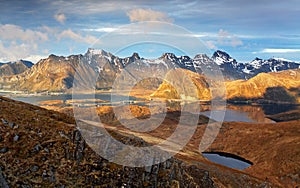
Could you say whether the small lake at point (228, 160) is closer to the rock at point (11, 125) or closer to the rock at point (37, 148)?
the rock at point (11, 125)

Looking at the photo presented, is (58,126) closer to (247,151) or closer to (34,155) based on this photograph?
(34,155)

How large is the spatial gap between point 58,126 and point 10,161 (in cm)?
768

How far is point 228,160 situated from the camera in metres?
180

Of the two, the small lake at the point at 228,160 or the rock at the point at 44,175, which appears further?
the small lake at the point at 228,160

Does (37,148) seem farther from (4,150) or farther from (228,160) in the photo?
(228,160)

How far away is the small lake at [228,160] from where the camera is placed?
167538 millimetres

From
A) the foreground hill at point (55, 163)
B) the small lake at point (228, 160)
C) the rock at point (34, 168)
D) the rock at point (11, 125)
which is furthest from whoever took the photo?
the small lake at point (228, 160)

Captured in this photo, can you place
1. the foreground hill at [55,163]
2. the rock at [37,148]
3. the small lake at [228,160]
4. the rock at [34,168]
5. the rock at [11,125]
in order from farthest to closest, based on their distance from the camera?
the small lake at [228,160]
the rock at [11,125]
the rock at [37,148]
the rock at [34,168]
the foreground hill at [55,163]

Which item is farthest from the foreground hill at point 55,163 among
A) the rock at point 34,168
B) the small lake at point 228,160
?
the small lake at point 228,160

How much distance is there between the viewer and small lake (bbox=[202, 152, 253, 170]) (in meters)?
168

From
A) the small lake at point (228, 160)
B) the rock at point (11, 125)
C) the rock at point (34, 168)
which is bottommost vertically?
the small lake at point (228, 160)

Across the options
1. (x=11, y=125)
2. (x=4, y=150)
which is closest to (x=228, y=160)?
(x=11, y=125)

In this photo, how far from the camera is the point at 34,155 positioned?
31.9 meters

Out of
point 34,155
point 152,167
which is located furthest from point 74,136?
point 152,167
